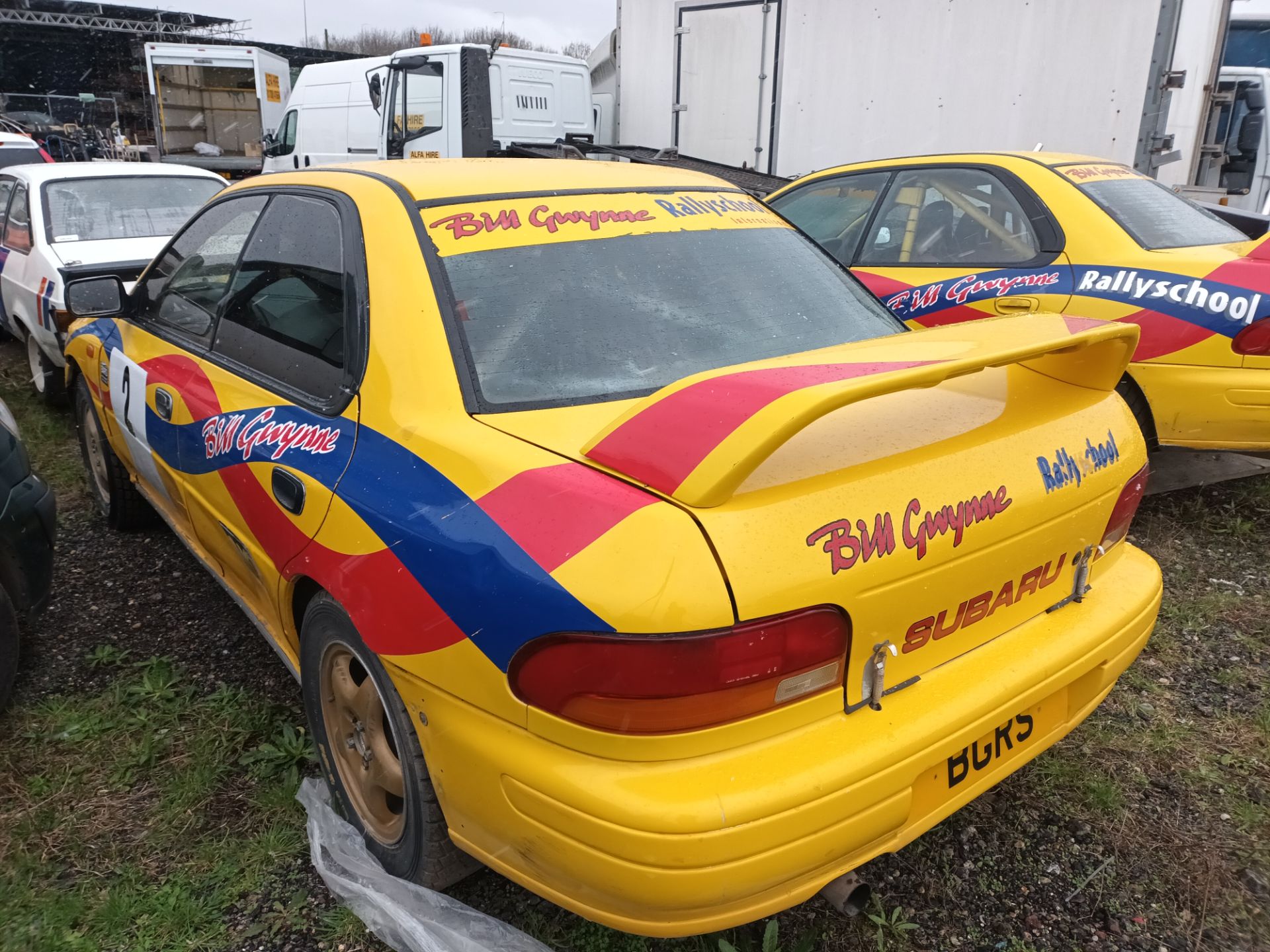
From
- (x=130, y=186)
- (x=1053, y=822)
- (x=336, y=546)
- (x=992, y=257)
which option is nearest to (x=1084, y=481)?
(x=1053, y=822)

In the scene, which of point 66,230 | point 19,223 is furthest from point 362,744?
point 19,223

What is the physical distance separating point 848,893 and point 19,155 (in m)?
11.5

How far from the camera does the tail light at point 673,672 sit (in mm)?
1396

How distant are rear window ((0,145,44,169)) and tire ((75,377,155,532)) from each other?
24.5 ft

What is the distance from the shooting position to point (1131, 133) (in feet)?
21.0

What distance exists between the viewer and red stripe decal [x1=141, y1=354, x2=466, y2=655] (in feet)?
5.39

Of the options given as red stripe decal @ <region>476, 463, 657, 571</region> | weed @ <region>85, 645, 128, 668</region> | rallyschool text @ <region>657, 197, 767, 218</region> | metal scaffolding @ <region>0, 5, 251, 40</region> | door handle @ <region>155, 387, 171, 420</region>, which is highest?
metal scaffolding @ <region>0, 5, 251, 40</region>

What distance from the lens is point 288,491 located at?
204 centimetres

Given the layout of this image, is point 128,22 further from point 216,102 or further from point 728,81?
point 728,81

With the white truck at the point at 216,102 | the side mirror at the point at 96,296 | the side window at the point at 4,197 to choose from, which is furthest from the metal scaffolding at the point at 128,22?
the side mirror at the point at 96,296

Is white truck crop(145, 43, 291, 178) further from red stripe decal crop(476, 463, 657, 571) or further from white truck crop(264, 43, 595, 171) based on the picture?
red stripe decal crop(476, 463, 657, 571)

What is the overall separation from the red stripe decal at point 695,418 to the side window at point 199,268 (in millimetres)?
1706

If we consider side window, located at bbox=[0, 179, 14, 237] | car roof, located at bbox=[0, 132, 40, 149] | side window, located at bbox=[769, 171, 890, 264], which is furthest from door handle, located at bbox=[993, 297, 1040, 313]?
car roof, located at bbox=[0, 132, 40, 149]

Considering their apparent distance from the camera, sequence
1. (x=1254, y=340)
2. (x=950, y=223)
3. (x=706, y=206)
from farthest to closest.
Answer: (x=950, y=223) → (x=1254, y=340) → (x=706, y=206)
